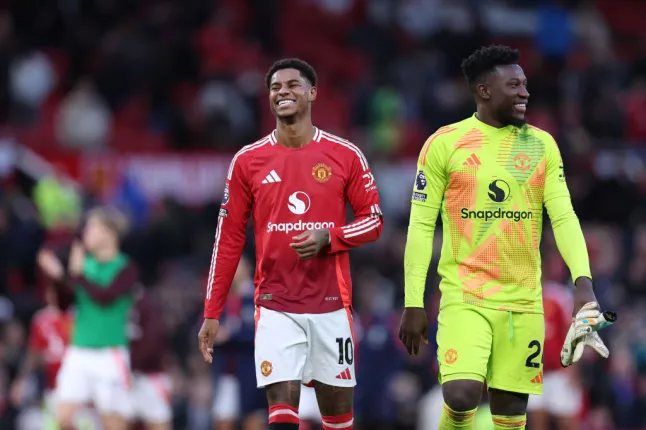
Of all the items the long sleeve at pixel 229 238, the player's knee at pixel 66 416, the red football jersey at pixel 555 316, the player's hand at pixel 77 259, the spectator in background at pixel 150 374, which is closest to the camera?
the long sleeve at pixel 229 238

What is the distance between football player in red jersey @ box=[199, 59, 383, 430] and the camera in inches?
340

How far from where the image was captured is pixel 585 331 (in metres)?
7.84

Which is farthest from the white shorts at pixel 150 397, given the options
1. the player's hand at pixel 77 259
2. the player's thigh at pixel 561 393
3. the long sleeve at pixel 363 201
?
the long sleeve at pixel 363 201

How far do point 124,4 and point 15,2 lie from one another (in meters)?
1.78

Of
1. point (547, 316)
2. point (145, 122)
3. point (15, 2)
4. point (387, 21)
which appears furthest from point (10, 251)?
point (387, 21)

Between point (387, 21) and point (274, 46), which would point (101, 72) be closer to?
point (274, 46)

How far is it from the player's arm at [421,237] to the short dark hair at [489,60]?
484 mm

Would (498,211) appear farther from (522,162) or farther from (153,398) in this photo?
(153,398)

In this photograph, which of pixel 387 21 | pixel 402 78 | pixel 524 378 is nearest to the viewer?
pixel 524 378

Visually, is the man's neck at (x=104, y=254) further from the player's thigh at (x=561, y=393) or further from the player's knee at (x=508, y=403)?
the player's knee at (x=508, y=403)

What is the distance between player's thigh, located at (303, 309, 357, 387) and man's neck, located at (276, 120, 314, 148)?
43.5 inches

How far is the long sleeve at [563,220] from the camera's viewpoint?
819cm

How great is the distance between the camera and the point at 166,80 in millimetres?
20500

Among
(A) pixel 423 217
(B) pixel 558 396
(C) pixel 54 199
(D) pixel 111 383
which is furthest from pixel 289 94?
(C) pixel 54 199
